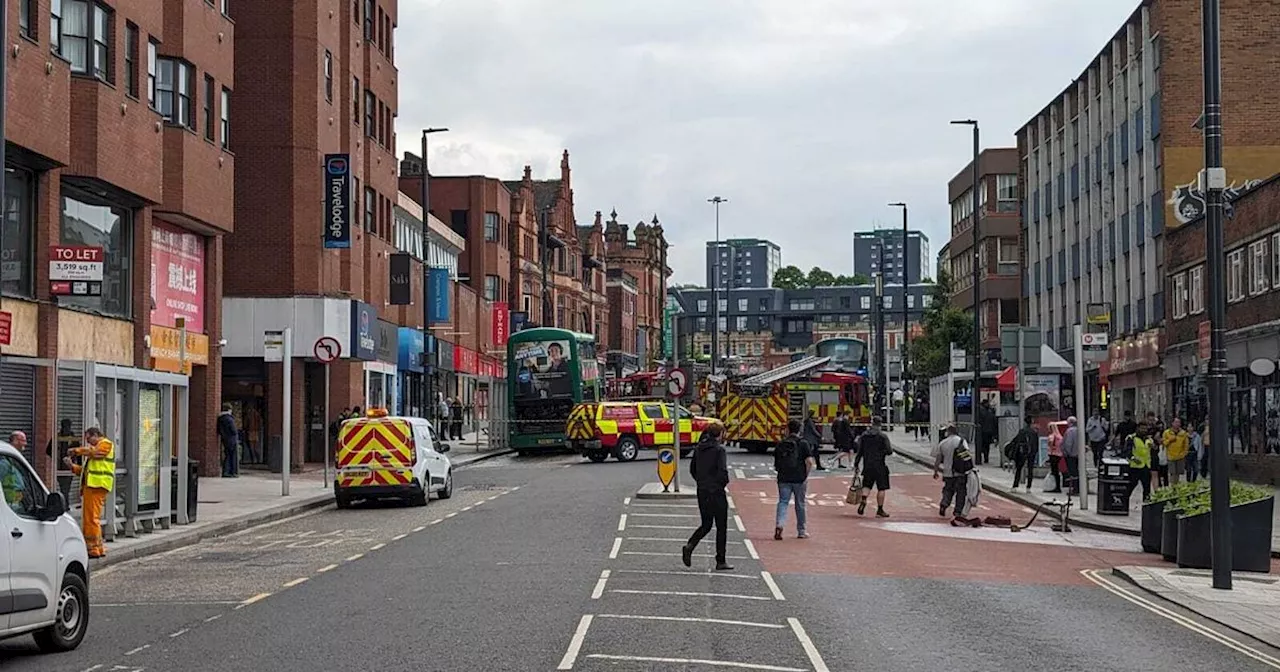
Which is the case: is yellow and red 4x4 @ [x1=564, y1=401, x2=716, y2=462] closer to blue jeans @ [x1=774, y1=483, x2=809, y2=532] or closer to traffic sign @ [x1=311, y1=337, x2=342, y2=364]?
traffic sign @ [x1=311, y1=337, x2=342, y2=364]

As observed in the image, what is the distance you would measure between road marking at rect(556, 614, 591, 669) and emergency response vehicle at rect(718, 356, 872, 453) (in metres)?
39.4

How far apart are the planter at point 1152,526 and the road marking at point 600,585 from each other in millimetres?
8385

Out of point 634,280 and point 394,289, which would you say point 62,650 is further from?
point 634,280

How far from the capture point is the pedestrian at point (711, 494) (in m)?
18.9

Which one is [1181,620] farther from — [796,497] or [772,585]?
[796,497]

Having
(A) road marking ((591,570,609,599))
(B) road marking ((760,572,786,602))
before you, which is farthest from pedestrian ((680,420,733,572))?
(A) road marking ((591,570,609,599))

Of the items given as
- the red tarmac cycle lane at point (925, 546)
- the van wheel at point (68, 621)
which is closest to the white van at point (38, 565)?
the van wheel at point (68, 621)

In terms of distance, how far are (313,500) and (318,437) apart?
17.0 metres

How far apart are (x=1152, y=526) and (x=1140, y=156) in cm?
3395

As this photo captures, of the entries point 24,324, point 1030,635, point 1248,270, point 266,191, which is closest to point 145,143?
point 24,324

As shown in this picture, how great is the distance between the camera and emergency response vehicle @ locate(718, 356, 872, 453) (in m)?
53.9

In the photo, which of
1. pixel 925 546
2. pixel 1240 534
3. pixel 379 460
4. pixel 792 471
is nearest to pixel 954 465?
pixel 925 546

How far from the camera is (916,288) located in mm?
190625

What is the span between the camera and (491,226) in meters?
84.2
